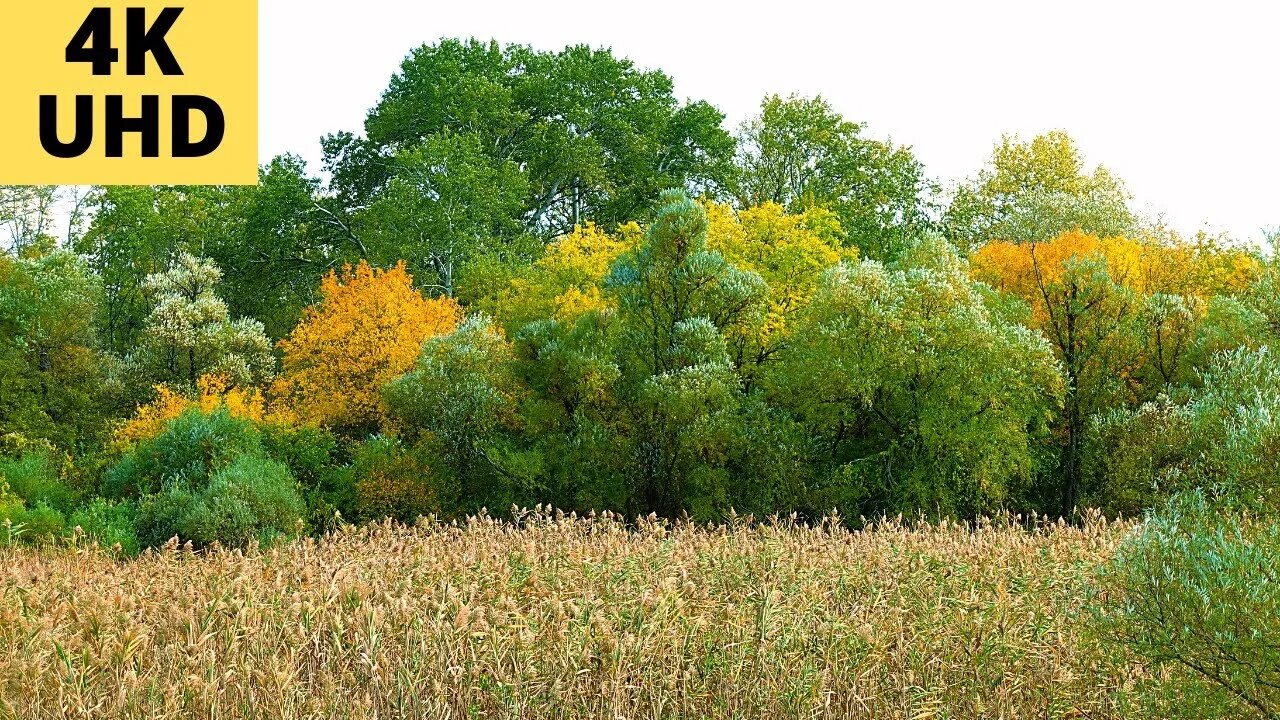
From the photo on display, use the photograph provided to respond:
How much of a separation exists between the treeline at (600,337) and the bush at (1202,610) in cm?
338

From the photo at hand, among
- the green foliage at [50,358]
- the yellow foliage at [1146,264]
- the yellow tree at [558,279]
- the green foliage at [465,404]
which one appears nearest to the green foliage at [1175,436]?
the yellow foliage at [1146,264]

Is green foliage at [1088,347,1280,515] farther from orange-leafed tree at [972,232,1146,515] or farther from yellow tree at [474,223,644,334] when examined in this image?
yellow tree at [474,223,644,334]

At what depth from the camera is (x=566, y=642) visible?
7539mm

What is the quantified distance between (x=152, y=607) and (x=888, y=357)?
15.2m

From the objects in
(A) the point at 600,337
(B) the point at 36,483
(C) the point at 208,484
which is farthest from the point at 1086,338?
(B) the point at 36,483

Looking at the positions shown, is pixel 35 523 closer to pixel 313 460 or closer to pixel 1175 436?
pixel 313 460

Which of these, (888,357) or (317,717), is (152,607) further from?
(888,357)

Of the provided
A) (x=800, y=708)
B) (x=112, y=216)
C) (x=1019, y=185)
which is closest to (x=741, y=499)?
(x=800, y=708)

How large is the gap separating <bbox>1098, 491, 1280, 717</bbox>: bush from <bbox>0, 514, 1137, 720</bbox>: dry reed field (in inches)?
25.3

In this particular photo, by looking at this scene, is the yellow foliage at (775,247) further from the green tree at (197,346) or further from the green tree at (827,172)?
the green tree at (197,346)

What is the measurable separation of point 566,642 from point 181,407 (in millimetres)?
27720

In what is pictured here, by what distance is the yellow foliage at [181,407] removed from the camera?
3131 cm

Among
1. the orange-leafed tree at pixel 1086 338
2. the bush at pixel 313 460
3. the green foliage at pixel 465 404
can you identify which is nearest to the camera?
the orange-leafed tree at pixel 1086 338

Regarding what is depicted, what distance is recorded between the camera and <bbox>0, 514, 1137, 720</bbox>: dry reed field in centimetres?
726
